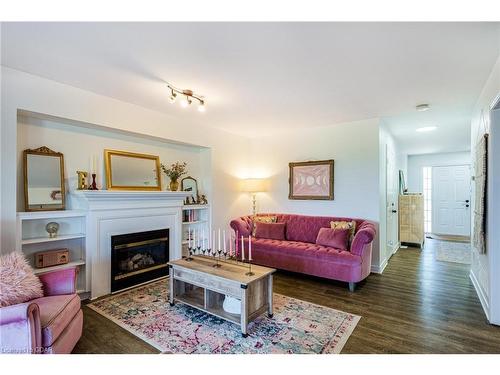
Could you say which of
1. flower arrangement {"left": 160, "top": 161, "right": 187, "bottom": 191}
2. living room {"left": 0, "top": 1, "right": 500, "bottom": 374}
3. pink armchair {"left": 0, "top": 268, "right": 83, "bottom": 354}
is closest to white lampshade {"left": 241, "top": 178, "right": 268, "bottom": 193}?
living room {"left": 0, "top": 1, "right": 500, "bottom": 374}

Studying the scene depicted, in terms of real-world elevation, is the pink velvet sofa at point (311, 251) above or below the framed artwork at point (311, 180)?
below

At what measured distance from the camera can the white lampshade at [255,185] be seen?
494cm

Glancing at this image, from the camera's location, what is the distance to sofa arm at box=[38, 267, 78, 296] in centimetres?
212

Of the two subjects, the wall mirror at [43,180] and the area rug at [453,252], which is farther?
the area rug at [453,252]

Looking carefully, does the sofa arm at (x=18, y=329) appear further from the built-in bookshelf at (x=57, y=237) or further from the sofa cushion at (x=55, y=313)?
the built-in bookshelf at (x=57, y=237)

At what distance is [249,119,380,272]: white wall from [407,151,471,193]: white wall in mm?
4895

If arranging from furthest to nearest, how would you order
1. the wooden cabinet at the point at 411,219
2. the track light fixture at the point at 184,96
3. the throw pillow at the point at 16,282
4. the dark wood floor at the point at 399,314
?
the wooden cabinet at the point at 411,219
the track light fixture at the point at 184,96
the dark wood floor at the point at 399,314
the throw pillow at the point at 16,282

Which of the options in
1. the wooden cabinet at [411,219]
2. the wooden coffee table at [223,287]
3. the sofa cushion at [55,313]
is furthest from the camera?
the wooden cabinet at [411,219]

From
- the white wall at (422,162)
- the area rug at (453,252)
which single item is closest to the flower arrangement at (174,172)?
the area rug at (453,252)

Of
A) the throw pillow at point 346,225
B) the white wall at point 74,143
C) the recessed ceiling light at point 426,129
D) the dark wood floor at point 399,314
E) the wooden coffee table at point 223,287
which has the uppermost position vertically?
the recessed ceiling light at point 426,129

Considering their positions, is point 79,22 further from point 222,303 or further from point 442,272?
point 442,272

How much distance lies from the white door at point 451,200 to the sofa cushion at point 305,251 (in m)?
5.84
